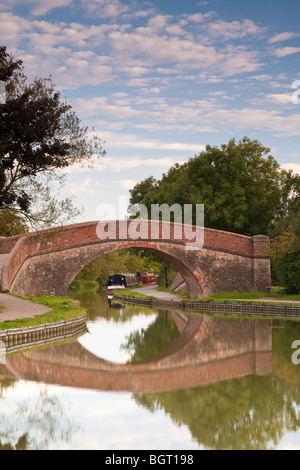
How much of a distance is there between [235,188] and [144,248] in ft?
24.7

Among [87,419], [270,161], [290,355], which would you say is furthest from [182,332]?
[270,161]

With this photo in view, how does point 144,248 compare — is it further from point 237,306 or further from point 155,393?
point 155,393

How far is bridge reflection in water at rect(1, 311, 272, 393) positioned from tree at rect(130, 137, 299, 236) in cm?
1608

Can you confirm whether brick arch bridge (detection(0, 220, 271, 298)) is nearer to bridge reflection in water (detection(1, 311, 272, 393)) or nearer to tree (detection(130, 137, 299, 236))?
tree (detection(130, 137, 299, 236))

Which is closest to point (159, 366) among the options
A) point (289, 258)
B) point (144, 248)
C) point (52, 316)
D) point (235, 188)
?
point (52, 316)

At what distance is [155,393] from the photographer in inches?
363

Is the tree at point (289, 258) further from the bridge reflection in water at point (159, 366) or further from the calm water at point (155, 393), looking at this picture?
the bridge reflection in water at point (159, 366)

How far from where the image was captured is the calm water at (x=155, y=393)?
22.3 feet

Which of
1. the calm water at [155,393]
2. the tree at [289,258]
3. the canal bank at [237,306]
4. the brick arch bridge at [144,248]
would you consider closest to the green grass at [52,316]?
the calm water at [155,393]

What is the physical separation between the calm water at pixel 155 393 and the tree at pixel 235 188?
1589 centimetres

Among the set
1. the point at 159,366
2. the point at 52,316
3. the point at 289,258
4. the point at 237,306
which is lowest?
the point at 159,366

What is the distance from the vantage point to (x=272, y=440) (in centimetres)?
679

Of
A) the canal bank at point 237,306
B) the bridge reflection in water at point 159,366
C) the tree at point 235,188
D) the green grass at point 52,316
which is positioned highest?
the tree at point 235,188

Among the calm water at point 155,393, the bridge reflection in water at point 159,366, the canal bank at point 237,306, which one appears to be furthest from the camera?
the canal bank at point 237,306
